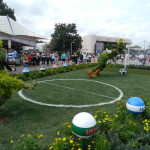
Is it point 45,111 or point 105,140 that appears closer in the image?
point 105,140

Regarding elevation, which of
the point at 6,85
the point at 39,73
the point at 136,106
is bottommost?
the point at 136,106

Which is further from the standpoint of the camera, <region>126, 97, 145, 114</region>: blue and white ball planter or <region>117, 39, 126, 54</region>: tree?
<region>117, 39, 126, 54</region>: tree

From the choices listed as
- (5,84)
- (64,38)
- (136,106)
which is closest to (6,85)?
(5,84)

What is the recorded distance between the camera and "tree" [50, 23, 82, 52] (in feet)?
144

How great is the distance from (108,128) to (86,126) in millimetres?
1187

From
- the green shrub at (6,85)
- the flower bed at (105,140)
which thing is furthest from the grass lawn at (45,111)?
the green shrub at (6,85)

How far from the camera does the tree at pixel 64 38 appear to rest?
144 ft

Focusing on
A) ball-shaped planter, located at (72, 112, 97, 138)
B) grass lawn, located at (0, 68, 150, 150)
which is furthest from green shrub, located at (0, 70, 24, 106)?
ball-shaped planter, located at (72, 112, 97, 138)

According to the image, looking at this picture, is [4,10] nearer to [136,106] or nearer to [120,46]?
[120,46]

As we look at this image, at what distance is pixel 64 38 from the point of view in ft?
144

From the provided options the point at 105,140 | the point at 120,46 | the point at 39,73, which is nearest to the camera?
the point at 105,140

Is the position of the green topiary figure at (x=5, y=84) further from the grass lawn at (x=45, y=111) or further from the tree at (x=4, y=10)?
the tree at (x=4, y=10)

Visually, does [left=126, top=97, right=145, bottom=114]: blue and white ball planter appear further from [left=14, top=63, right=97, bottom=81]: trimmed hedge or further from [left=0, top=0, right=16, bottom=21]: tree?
[left=0, top=0, right=16, bottom=21]: tree

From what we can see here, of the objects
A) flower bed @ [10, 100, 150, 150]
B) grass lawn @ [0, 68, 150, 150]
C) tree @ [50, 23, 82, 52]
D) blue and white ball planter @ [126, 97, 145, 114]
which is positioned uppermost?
tree @ [50, 23, 82, 52]
